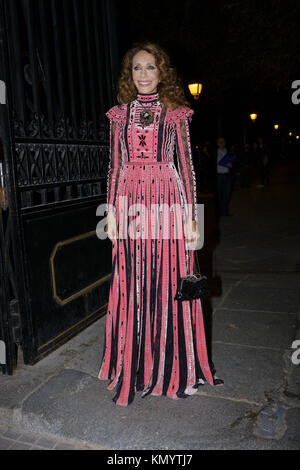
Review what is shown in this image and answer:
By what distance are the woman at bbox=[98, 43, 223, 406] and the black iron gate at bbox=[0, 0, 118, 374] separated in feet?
2.37

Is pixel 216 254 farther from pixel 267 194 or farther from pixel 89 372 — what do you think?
pixel 267 194

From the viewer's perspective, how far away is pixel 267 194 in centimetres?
1647

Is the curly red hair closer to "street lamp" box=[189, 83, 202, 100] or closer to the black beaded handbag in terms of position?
the black beaded handbag

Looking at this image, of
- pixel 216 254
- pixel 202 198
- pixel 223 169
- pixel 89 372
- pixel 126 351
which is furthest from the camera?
pixel 202 198

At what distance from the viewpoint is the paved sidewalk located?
100 inches

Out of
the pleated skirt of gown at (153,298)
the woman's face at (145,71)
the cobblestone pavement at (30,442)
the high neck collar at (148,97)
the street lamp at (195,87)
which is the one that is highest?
the street lamp at (195,87)

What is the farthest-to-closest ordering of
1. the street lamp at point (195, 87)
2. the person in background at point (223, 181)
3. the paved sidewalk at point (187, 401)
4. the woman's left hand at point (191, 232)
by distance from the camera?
the street lamp at point (195, 87) < the person in background at point (223, 181) < the woman's left hand at point (191, 232) < the paved sidewalk at point (187, 401)

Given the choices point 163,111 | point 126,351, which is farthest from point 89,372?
point 163,111

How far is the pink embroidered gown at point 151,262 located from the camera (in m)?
2.73

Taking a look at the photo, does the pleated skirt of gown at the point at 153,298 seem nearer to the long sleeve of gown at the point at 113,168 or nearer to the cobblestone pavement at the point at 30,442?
the long sleeve of gown at the point at 113,168

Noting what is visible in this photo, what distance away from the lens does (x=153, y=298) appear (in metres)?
2.88

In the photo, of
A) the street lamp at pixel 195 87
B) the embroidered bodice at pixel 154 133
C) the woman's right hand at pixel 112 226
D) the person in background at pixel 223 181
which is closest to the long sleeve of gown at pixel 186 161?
the embroidered bodice at pixel 154 133

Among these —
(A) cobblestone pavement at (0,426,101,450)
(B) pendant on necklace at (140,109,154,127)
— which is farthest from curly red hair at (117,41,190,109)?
(A) cobblestone pavement at (0,426,101,450)
